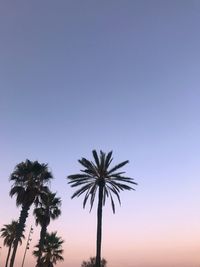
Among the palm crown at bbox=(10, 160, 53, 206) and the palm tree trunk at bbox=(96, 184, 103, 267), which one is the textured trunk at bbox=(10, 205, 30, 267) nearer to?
the palm crown at bbox=(10, 160, 53, 206)

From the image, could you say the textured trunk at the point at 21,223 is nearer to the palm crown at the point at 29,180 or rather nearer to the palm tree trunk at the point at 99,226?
the palm crown at the point at 29,180

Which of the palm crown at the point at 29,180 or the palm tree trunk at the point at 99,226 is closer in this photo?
the palm tree trunk at the point at 99,226

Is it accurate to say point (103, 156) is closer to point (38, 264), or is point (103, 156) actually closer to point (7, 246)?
point (38, 264)

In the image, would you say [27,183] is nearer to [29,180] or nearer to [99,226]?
[29,180]

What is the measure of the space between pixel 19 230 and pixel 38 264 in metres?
14.0

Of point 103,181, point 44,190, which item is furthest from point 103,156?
point 44,190

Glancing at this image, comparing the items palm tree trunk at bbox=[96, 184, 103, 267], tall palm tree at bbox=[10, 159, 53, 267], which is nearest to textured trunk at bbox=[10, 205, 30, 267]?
tall palm tree at bbox=[10, 159, 53, 267]

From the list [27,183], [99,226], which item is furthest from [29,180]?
[99,226]

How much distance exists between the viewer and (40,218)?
51000mm

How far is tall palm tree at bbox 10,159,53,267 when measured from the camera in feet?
145

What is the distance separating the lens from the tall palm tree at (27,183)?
145ft

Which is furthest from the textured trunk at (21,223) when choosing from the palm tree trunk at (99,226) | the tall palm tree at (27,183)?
the palm tree trunk at (99,226)

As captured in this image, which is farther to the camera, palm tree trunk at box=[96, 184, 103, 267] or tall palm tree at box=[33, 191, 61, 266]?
tall palm tree at box=[33, 191, 61, 266]

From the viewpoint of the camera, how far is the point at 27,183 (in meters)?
45.4
